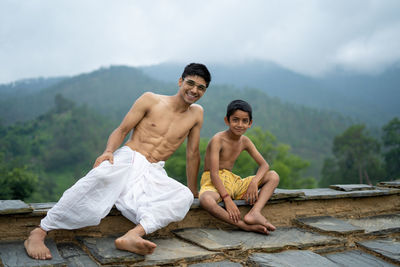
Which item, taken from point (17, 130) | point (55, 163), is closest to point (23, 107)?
point (17, 130)

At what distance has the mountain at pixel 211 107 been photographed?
168 ft

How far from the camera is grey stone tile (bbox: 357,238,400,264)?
2.23m

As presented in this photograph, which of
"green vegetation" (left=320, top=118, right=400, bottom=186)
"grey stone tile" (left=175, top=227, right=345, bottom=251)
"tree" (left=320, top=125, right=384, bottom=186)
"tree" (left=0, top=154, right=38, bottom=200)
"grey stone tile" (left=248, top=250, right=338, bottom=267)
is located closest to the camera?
"grey stone tile" (left=248, top=250, right=338, bottom=267)

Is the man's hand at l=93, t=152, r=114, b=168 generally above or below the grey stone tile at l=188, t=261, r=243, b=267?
above

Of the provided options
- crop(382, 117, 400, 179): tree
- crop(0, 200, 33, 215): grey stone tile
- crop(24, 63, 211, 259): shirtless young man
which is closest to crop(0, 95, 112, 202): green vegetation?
crop(382, 117, 400, 179): tree

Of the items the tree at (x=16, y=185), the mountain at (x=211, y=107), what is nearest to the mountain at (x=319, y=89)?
the mountain at (x=211, y=107)

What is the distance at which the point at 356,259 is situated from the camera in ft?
7.27

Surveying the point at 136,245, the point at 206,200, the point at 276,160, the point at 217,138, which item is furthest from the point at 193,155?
the point at 276,160

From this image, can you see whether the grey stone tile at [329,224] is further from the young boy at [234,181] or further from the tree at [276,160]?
the tree at [276,160]

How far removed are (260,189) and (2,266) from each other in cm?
187

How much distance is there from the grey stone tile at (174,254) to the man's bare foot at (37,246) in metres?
0.48

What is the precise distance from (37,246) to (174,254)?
29.1 inches

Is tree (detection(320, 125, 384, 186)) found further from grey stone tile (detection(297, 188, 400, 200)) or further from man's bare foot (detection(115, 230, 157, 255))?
man's bare foot (detection(115, 230, 157, 255))

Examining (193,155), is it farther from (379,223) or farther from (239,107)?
(379,223)
